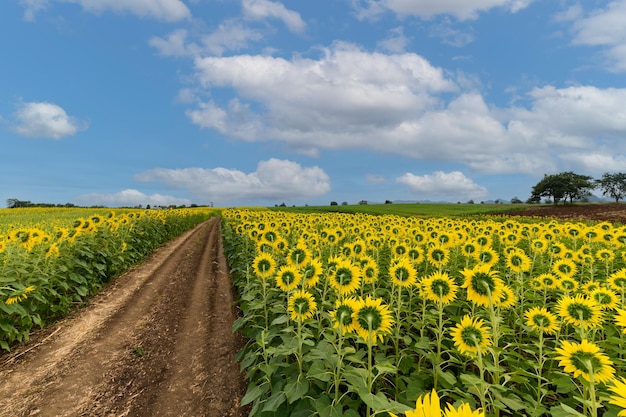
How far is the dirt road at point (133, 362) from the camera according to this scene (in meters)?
6.44

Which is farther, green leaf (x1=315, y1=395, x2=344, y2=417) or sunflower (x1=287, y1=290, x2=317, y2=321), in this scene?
sunflower (x1=287, y1=290, x2=317, y2=321)

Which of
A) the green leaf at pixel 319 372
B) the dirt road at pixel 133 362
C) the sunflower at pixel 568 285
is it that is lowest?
the dirt road at pixel 133 362

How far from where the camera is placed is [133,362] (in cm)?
803

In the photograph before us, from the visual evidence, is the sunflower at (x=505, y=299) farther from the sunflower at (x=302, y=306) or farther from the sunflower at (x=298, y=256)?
the sunflower at (x=298, y=256)

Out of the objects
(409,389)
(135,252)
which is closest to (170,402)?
(409,389)

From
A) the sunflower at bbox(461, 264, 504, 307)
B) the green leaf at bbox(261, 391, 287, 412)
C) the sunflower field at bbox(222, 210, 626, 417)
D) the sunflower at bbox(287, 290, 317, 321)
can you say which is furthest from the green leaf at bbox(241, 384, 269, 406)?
the sunflower at bbox(461, 264, 504, 307)

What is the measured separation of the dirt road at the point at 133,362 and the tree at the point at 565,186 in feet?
341

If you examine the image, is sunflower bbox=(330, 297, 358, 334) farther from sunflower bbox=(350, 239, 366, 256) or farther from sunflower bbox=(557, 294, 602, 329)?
sunflower bbox=(350, 239, 366, 256)

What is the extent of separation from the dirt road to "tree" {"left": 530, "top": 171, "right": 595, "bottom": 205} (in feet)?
341

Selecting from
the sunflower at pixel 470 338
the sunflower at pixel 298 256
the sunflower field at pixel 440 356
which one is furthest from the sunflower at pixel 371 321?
the sunflower at pixel 298 256

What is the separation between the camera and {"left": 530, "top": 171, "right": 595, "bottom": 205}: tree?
295 ft

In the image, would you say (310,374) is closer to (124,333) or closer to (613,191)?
(124,333)

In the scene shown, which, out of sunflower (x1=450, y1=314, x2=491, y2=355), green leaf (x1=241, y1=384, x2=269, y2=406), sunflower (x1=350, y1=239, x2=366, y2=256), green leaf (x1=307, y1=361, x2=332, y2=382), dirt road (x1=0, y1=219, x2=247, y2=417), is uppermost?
sunflower (x1=350, y1=239, x2=366, y2=256)

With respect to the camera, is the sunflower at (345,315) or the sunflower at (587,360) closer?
the sunflower at (587,360)
